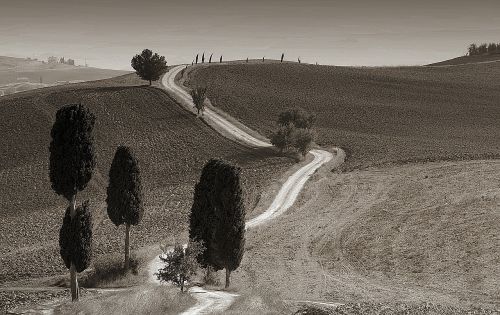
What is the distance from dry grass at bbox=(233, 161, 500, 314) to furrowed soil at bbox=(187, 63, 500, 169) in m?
14.0

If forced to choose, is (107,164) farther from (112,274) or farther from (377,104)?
(377,104)

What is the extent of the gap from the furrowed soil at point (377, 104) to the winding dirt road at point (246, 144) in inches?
172

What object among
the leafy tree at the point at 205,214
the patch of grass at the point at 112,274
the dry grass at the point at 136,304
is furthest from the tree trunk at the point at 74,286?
the leafy tree at the point at 205,214

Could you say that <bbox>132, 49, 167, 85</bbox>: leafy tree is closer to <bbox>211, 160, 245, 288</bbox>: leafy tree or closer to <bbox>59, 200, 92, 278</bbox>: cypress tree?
<bbox>211, 160, 245, 288</bbox>: leafy tree

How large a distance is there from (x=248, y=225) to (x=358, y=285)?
788 inches

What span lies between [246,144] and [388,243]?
154 ft

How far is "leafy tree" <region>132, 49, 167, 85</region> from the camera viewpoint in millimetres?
132375

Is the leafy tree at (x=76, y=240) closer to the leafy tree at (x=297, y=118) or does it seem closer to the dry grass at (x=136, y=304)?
the dry grass at (x=136, y=304)

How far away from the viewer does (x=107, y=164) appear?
95062 millimetres

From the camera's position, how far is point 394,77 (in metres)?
156

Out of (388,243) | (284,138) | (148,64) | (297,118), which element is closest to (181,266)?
(388,243)

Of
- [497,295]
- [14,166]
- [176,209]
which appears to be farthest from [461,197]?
[14,166]

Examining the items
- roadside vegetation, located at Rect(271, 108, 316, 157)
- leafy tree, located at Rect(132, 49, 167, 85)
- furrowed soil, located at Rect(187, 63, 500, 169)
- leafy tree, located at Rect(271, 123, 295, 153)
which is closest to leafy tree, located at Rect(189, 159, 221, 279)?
furrowed soil, located at Rect(187, 63, 500, 169)

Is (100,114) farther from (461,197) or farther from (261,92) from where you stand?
(461,197)
